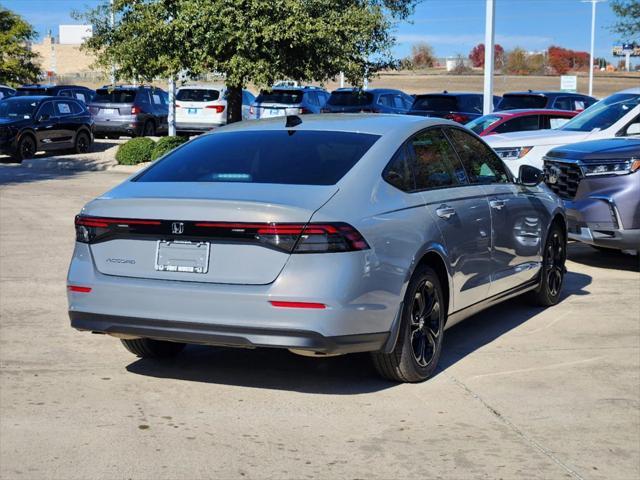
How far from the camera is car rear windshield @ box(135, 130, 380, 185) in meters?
5.99

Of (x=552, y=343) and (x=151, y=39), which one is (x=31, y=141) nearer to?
(x=151, y=39)

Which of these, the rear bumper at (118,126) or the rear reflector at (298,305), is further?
the rear bumper at (118,126)

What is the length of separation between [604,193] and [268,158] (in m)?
4.95

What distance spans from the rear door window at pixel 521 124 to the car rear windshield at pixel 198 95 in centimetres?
1415

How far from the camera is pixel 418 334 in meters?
6.28

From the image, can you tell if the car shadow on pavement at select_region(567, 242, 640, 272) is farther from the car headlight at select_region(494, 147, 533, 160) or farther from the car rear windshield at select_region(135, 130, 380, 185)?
the car rear windshield at select_region(135, 130, 380, 185)

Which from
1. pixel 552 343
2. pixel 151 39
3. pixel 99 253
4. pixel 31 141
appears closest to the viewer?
pixel 99 253

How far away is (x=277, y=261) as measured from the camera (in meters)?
5.41

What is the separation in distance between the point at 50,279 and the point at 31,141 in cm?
1668

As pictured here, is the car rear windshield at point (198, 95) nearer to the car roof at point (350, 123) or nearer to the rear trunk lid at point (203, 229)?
the car roof at point (350, 123)

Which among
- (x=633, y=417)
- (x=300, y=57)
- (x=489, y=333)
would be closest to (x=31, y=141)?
(x=300, y=57)

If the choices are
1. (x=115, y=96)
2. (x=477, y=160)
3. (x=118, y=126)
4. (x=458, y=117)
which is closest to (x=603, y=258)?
(x=477, y=160)

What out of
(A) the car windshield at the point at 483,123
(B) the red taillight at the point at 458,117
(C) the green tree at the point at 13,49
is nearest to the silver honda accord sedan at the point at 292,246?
(A) the car windshield at the point at 483,123

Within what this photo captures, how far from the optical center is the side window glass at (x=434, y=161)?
6555 millimetres
